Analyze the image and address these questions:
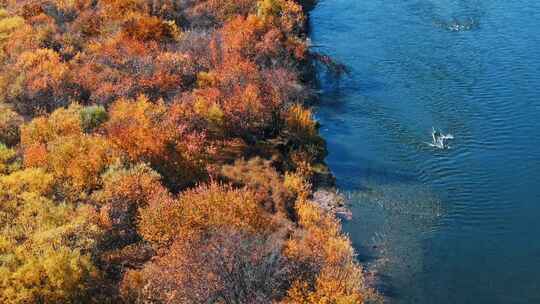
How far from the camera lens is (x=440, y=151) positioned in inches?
1934

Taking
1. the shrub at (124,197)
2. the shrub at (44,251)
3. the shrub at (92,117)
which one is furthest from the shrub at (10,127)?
the shrub at (124,197)

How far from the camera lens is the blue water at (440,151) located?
38.6m

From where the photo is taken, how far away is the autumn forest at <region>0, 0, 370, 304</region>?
3309cm

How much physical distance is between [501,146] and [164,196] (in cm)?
2904

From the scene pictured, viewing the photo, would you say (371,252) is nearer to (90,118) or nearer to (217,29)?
(90,118)

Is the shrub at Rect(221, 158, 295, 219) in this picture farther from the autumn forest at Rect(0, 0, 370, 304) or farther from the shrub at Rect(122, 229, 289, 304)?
the shrub at Rect(122, 229, 289, 304)

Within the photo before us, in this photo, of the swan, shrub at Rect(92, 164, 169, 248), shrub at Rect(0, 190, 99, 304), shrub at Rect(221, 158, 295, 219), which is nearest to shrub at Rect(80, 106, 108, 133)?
shrub at Rect(92, 164, 169, 248)

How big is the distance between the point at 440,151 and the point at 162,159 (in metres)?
23.5

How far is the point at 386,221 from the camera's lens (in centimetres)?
4309

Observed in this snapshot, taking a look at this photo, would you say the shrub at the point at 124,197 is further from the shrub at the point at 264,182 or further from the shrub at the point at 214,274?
the shrub at the point at 264,182

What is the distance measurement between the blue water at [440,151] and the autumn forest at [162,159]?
3465 millimetres

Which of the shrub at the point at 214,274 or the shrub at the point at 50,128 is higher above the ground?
the shrub at the point at 50,128

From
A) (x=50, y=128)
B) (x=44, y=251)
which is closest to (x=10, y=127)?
(x=50, y=128)

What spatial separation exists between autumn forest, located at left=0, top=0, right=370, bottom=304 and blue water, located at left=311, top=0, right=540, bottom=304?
136 inches
